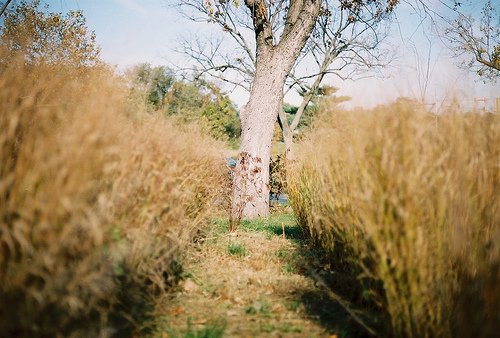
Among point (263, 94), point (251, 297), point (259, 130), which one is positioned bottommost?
point (251, 297)

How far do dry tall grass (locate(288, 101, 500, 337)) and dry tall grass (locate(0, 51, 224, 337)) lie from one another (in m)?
1.39

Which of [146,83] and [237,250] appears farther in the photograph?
[237,250]

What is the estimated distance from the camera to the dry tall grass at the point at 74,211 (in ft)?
4.39

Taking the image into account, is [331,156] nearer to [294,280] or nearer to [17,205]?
[294,280]

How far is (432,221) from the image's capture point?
5.49 ft

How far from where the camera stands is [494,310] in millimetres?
1492

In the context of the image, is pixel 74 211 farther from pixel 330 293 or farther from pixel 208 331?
pixel 330 293

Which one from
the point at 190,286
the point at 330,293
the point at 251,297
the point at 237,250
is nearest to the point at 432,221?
the point at 330,293

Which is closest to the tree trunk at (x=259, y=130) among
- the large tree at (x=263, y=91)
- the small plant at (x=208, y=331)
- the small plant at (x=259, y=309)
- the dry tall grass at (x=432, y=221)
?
the large tree at (x=263, y=91)

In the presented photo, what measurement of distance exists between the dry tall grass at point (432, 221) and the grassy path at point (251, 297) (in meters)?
0.65

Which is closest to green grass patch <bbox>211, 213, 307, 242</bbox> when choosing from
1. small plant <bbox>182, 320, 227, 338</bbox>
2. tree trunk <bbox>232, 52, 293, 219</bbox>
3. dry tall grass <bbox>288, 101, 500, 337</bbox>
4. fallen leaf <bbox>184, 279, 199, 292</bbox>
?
tree trunk <bbox>232, 52, 293, 219</bbox>

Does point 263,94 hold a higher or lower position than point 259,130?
higher

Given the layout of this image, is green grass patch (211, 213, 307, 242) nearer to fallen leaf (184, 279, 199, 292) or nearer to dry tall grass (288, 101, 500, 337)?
fallen leaf (184, 279, 199, 292)

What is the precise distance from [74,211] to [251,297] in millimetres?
1831
